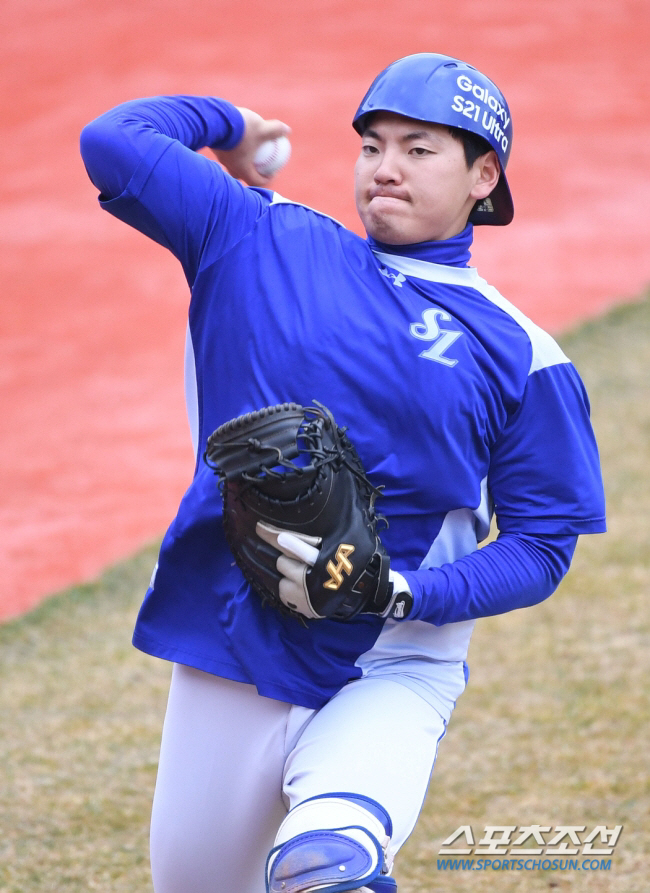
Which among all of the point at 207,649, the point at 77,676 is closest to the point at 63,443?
the point at 77,676

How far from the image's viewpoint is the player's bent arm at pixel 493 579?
8.51ft

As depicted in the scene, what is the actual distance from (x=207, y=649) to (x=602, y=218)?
402 inches

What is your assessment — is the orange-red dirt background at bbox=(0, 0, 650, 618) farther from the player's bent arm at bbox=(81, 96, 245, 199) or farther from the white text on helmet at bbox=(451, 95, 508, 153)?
the white text on helmet at bbox=(451, 95, 508, 153)

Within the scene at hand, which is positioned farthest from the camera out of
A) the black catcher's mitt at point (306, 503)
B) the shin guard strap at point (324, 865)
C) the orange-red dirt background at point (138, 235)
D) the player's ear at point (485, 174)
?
the orange-red dirt background at point (138, 235)

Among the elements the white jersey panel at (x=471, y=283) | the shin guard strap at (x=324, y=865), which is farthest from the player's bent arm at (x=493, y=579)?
the shin guard strap at (x=324, y=865)

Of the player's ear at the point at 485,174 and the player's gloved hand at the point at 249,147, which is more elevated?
the player's ear at the point at 485,174

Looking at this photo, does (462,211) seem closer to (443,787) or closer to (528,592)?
(528,592)

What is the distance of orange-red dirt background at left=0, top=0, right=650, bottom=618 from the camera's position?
793 cm

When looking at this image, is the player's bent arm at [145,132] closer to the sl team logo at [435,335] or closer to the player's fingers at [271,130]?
the player's fingers at [271,130]

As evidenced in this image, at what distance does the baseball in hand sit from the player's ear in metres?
0.52

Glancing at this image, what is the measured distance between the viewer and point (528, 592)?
271cm

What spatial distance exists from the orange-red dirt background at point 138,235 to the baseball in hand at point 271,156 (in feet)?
13.0

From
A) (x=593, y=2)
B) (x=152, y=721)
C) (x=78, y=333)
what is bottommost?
(x=78, y=333)

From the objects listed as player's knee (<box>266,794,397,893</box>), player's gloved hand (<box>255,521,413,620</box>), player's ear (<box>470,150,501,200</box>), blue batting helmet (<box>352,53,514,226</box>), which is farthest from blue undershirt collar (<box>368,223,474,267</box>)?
player's knee (<box>266,794,397,893</box>)
